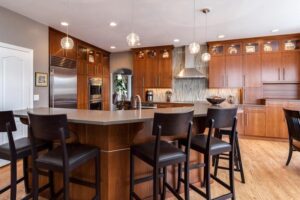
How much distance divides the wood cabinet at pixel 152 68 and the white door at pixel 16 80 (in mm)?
3390

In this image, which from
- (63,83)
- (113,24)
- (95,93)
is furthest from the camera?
(95,93)

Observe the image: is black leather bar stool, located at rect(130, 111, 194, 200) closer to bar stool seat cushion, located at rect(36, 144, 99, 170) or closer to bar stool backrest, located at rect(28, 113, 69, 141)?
bar stool seat cushion, located at rect(36, 144, 99, 170)

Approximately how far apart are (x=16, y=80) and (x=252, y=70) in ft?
18.5

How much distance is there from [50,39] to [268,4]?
4.38 meters

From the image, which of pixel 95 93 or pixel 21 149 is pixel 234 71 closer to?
pixel 95 93

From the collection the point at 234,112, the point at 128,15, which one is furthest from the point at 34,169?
the point at 128,15

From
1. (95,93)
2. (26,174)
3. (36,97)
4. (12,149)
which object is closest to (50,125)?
(12,149)

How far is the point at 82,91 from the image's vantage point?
573cm

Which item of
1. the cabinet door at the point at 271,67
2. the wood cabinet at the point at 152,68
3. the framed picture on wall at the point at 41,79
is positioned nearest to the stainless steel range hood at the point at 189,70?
the wood cabinet at the point at 152,68

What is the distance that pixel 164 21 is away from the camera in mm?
4102

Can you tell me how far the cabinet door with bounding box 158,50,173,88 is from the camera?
20.9 feet

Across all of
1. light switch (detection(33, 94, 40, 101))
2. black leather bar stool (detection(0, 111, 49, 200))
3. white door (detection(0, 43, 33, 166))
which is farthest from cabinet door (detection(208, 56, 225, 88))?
black leather bar stool (detection(0, 111, 49, 200))

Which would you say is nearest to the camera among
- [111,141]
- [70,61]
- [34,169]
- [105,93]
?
[34,169]

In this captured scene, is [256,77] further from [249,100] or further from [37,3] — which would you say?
[37,3]
